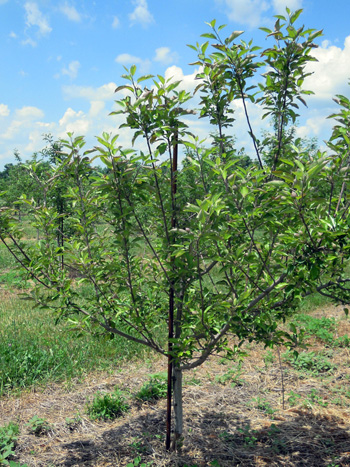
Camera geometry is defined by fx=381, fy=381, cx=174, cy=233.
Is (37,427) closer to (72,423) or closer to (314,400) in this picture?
(72,423)

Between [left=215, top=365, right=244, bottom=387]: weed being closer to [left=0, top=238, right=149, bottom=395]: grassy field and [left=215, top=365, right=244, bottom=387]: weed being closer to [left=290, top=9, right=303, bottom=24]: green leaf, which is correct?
[left=0, top=238, right=149, bottom=395]: grassy field

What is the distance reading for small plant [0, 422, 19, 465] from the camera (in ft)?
10.4

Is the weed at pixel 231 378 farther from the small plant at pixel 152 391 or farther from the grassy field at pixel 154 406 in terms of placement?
the small plant at pixel 152 391

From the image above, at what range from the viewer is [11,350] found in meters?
5.14

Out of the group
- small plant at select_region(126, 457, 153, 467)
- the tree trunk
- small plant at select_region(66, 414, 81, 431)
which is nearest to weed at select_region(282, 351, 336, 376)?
the tree trunk

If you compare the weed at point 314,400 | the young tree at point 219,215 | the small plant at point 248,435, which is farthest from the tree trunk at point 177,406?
the weed at point 314,400

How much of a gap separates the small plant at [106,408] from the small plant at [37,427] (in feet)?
1.41

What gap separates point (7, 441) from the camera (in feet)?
11.1

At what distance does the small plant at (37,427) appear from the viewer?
3.62 meters

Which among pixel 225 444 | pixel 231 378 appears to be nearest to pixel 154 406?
pixel 225 444

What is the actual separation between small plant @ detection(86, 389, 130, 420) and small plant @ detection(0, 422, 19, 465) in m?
0.72

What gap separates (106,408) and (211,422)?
1.08 m

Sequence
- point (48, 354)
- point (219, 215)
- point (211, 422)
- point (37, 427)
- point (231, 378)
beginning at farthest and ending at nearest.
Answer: point (48, 354) → point (231, 378) → point (211, 422) → point (37, 427) → point (219, 215)

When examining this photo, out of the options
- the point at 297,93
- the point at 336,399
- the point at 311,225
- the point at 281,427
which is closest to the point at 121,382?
the point at 281,427
